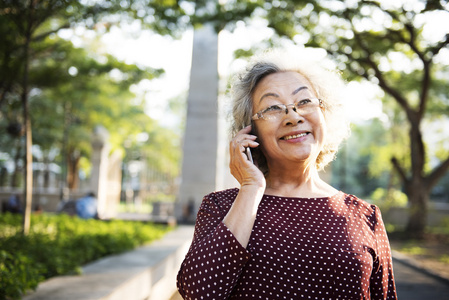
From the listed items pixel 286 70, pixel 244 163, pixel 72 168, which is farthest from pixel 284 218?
pixel 72 168

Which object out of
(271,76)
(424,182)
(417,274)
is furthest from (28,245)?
(424,182)

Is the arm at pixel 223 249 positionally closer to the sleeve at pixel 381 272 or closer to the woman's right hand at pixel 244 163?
the woman's right hand at pixel 244 163

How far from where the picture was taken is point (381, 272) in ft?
6.29

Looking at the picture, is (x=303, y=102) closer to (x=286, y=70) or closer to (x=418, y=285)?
(x=286, y=70)

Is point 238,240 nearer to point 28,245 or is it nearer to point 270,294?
point 270,294

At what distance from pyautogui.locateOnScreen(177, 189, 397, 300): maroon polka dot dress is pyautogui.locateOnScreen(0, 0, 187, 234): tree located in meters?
6.52

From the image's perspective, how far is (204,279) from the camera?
165cm

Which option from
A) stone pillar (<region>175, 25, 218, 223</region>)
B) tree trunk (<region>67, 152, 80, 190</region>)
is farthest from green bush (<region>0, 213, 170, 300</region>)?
tree trunk (<region>67, 152, 80, 190</region>)

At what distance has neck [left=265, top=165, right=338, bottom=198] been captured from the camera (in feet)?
6.58

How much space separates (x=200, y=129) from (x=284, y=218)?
47.9 feet

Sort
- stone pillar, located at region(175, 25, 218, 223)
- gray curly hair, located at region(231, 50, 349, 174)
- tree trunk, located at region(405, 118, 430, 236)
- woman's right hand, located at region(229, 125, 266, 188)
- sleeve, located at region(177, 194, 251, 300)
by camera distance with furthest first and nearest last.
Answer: stone pillar, located at region(175, 25, 218, 223), tree trunk, located at region(405, 118, 430, 236), gray curly hair, located at region(231, 50, 349, 174), woman's right hand, located at region(229, 125, 266, 188), sleeve, located at region(177, 194, 251, 300)

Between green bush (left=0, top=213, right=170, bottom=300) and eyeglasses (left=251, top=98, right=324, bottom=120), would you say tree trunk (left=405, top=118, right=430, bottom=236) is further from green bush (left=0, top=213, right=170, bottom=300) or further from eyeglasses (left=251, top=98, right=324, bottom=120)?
eyeglasses (left=251, top=98, right=324, bottom=120)

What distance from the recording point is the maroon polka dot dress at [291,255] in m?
1.66

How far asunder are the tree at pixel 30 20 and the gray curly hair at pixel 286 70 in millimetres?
6045
